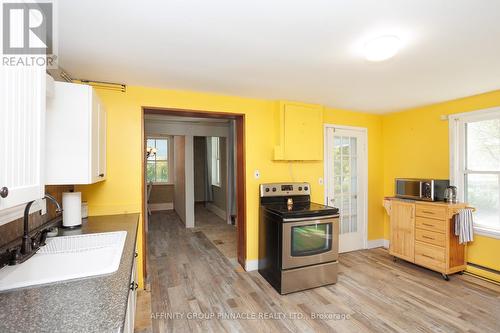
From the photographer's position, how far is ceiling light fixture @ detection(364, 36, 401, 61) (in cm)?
175

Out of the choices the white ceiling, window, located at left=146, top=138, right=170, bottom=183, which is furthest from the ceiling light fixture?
window, located at left=146, top=138, right=170, bottom=183

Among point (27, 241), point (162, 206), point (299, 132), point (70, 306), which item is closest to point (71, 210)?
point (27, 241)

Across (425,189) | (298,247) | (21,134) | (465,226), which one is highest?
(21,134)

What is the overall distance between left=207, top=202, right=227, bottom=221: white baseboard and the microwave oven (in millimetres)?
4282

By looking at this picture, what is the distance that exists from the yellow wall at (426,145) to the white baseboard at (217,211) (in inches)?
153

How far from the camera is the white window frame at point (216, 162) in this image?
7535mm

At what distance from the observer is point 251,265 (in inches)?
135

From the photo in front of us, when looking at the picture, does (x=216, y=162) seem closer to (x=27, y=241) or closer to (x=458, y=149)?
(x=458, y=149)

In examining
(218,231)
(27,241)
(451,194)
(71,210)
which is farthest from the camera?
(218,231)

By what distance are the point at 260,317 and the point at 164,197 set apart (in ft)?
20.7

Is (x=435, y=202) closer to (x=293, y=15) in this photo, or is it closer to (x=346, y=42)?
(x=346, y=42)

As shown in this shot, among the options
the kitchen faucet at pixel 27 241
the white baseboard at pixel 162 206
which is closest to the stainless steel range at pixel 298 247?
the kitchen faucet at pixel 27 241

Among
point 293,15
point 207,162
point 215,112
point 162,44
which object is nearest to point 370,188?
point 215,112

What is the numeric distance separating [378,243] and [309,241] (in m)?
2.22
